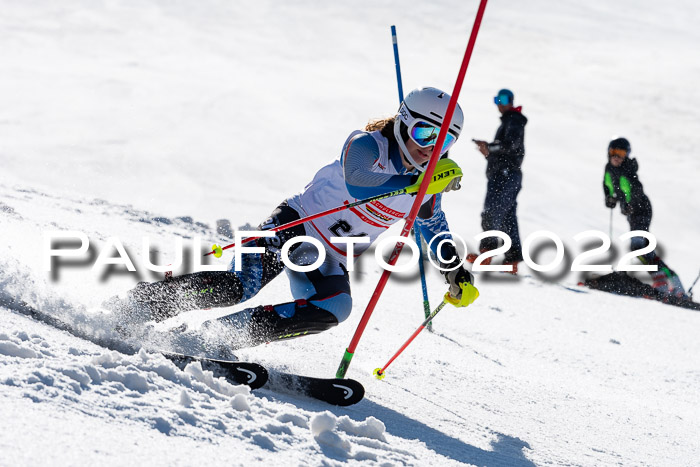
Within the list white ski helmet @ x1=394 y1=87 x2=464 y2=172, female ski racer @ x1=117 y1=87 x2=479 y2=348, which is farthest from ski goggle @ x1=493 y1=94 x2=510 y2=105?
white ski helmet @ x1=394 y1=87 x2=464 y2=172

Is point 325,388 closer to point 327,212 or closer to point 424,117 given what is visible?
point 327,212

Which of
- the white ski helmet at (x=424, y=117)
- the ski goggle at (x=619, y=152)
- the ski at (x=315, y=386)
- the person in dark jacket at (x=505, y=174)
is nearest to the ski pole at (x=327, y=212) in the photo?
the white ski helmet at (x=424, y=117)

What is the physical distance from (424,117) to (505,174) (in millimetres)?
5648

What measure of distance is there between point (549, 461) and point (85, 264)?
3261mm

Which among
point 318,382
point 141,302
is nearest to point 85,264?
point 141,302

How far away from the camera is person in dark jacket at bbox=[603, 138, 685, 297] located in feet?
31.4

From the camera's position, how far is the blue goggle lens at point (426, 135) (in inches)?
142

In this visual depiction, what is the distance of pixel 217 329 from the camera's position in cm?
349

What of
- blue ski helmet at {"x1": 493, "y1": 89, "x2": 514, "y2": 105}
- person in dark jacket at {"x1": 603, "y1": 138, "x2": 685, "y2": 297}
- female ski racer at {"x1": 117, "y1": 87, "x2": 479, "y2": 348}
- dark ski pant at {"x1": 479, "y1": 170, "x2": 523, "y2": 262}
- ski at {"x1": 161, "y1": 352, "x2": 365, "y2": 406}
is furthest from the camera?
person in dark jacket at {"x1": 603, "y1": 138, "x2": 685, "y2": 297}

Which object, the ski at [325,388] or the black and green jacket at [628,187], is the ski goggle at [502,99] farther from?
the ski at [325,388]

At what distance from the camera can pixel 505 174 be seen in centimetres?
905

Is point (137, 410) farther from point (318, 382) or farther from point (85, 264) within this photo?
point (85, 264)

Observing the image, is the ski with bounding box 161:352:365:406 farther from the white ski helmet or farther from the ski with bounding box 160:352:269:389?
the white ski helmet

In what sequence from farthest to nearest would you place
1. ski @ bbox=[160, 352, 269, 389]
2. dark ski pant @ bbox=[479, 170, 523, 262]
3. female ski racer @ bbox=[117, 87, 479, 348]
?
dark ski pant @ bbox=[479, 170, 523, 262]
female ski racer @ bbox=[117, 87, 479, 348]
ski @ bbox=[160, 352, 269, 389]
